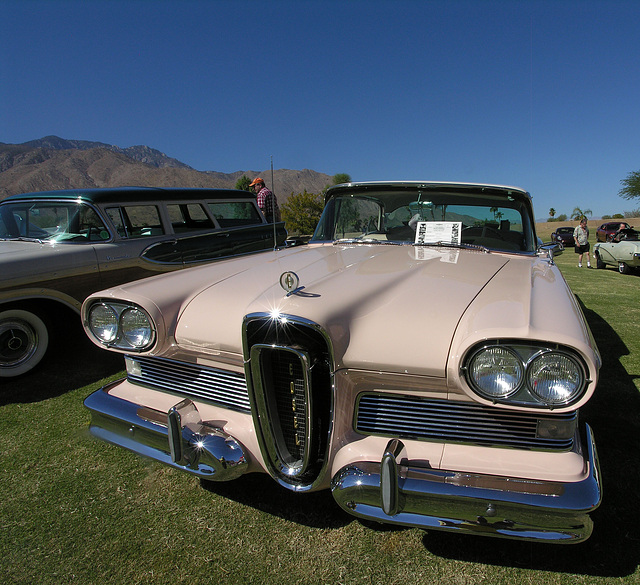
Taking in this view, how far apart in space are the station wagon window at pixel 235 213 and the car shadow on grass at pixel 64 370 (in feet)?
6.92

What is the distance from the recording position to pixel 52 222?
433 centimetres

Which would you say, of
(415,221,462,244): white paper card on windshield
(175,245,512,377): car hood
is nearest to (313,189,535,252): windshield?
(415,221,462,244): white paper card on windshield

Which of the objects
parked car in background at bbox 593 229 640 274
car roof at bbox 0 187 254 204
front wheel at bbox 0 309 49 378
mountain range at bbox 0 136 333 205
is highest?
mountain range at bbox 0 136 333 205

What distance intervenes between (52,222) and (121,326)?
3.05 metres

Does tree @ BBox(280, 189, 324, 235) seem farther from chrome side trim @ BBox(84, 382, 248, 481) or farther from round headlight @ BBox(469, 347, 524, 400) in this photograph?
round headlight @ BBox(469, 347, 524, 400)

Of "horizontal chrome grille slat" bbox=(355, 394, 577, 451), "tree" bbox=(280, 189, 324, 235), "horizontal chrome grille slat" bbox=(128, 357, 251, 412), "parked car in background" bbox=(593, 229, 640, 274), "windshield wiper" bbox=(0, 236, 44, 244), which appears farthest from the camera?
"tree" bbox=(280, 189, 324, 235)

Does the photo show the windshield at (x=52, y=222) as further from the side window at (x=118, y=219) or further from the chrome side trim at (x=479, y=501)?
the chrome side trim at (x=479, y=501)

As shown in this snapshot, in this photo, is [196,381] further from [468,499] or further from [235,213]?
[235,213]

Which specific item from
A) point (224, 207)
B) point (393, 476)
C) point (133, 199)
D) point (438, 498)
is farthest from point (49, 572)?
point (224, 207)

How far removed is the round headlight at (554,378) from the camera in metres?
1.38

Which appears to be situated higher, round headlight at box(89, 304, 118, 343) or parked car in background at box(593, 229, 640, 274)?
round headlight at box(89, 304, 118, 343)

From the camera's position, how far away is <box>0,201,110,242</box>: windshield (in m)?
4.21

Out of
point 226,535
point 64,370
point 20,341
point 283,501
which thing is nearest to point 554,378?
point 283,501

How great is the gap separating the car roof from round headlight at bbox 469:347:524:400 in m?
4.17
